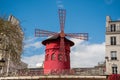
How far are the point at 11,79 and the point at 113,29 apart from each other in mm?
20436

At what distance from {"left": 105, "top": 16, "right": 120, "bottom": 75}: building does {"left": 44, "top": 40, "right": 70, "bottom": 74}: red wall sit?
7.07 m

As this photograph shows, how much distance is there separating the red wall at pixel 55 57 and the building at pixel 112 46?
23.2 feet

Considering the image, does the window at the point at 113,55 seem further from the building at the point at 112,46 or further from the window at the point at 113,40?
the window at the point at 113,40

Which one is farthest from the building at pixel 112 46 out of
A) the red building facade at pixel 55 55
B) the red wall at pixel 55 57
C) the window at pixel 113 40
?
the red wall at pixel 55 57

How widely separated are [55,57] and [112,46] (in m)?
10.2

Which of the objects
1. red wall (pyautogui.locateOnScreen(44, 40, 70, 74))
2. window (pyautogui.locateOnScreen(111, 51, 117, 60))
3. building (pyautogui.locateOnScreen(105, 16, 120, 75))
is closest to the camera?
building (pyautogui.locateOnScreen(105, 16, 120, 75))

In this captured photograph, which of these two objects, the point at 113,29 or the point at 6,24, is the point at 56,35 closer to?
the point at 113,29

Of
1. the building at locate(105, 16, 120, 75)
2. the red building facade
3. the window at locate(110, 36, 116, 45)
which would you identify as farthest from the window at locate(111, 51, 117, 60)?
the red building facade

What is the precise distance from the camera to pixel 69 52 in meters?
54.0

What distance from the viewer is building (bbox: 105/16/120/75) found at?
50562 millimetres

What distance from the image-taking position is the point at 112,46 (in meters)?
51.6

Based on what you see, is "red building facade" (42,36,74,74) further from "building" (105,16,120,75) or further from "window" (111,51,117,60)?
"window" (111,51,117,60)

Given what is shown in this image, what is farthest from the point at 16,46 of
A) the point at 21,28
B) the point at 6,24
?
the point at 6,24

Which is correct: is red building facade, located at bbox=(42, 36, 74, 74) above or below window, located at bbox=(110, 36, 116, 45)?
below
